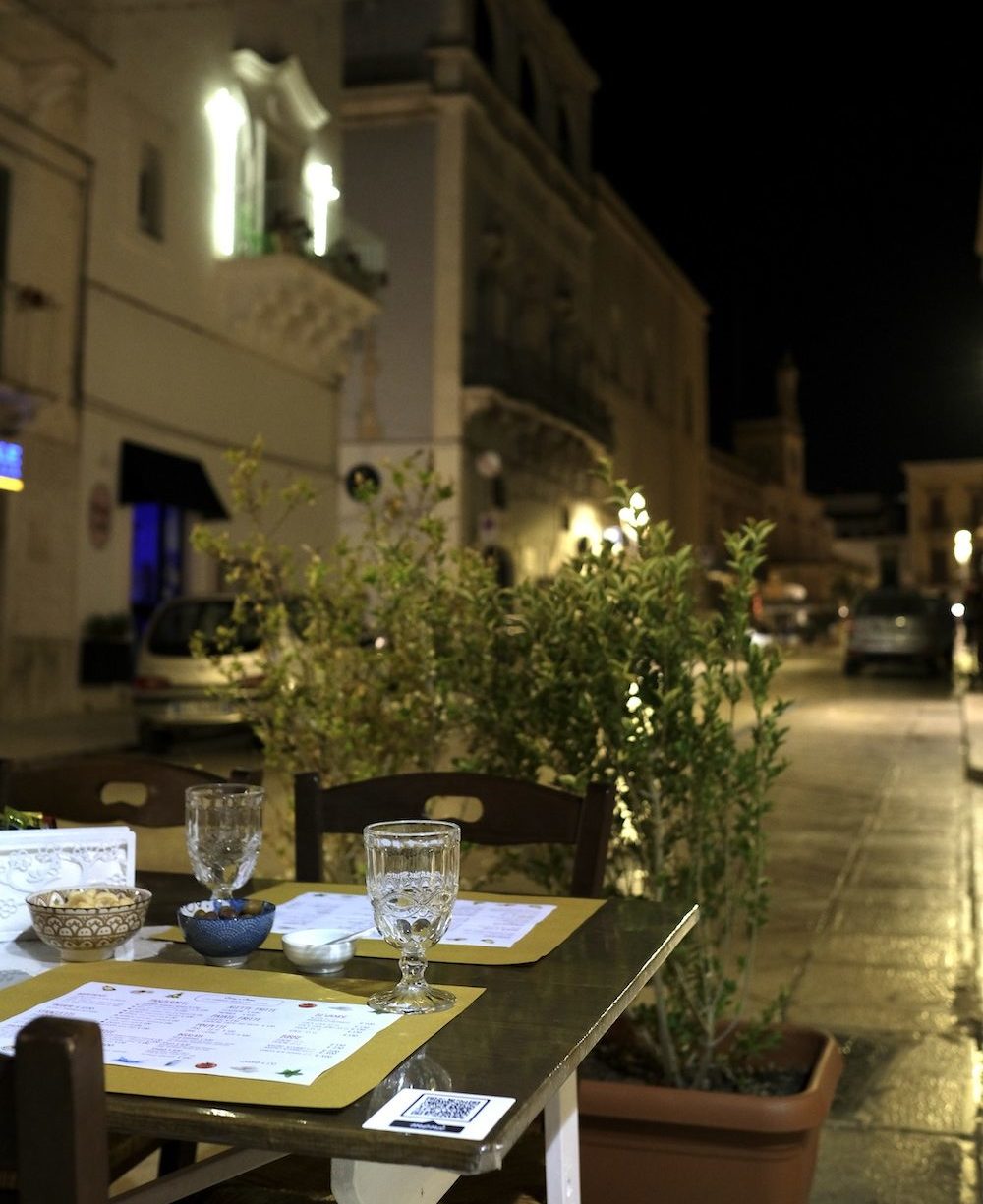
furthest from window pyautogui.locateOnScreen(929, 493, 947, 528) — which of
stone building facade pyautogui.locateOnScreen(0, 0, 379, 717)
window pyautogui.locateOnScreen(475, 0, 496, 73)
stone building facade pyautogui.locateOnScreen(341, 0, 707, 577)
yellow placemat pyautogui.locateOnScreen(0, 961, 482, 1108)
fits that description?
yellow placemat pyautogui.locateOnScreen(0, 961, 482, 1108)

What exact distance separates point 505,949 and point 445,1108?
2.21 feet

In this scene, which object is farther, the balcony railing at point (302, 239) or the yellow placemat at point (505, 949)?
the balcony railing at point (302, 239)

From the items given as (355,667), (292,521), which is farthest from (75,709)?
(355,667)

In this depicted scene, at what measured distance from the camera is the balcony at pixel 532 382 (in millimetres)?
24953

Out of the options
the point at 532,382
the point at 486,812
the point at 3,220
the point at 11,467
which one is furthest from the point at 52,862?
the point at 532,382

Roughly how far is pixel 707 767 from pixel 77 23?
1457cm

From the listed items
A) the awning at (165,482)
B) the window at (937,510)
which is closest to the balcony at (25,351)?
the awning at (165,482)

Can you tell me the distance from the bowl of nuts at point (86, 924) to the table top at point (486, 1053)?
75 millimetres

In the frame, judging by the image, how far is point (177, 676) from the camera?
37.7 feet

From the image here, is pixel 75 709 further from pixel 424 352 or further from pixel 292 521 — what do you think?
pixel 424 352

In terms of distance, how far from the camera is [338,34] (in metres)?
21.1

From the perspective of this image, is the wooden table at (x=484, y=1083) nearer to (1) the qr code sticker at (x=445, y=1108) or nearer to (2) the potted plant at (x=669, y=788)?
(1) the qr code sticker at (x=445, y=1108)

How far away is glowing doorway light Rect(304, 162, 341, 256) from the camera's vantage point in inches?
753

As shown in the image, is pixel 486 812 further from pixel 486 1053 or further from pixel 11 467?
pixel 11 467
